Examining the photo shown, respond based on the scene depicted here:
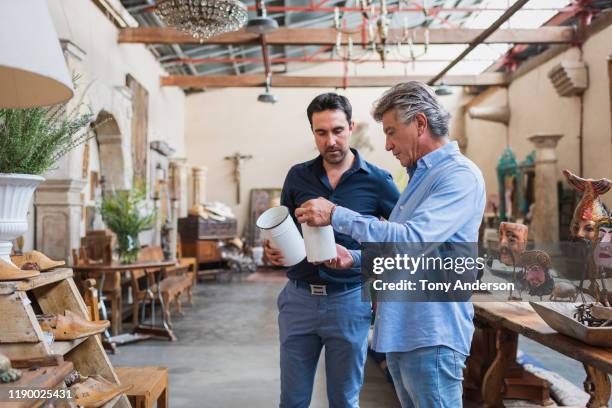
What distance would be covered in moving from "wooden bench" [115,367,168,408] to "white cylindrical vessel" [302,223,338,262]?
117cm

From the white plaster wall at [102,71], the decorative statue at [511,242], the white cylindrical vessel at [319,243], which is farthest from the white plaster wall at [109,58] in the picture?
the white cylindrical vessel at [319,243]

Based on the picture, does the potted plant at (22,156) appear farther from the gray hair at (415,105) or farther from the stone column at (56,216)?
the stone column at (56,216)

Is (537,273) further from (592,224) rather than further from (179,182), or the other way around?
(179,182)

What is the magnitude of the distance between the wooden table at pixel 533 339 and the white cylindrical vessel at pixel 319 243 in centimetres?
82

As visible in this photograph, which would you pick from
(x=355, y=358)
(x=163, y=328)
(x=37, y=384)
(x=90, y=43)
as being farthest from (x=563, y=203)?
(x=37, y=384)

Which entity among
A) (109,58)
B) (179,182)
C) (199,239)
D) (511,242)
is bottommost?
(199,239)

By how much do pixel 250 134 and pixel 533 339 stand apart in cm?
1280

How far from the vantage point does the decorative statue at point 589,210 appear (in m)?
1.95

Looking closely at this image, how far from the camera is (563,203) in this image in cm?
866

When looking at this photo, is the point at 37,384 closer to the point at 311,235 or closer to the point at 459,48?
the point at 311,235

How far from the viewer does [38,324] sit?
1.74m

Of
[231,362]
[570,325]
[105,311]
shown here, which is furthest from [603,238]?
[105,311]

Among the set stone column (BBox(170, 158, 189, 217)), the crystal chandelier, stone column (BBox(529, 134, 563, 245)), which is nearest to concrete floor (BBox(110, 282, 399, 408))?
the crystal chandelier

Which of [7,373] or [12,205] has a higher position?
[12,205]
